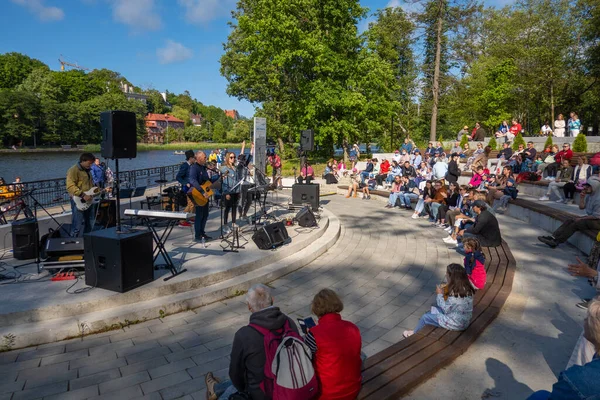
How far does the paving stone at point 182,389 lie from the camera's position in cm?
330

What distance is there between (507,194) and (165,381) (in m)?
11.5

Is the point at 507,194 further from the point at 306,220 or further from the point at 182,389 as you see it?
→ the point at 182,389

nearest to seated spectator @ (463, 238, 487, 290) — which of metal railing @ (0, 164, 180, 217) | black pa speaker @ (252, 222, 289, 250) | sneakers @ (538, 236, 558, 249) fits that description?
black pa speaker @ (252, 222, 289, 250)

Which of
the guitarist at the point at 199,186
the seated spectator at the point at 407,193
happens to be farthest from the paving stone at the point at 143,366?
the seated spectator at the point at 407,193

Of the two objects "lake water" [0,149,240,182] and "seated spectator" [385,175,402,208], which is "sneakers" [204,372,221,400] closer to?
"seated spectator" [385,175,402,208]

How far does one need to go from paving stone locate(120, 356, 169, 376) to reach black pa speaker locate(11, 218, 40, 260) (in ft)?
12.3

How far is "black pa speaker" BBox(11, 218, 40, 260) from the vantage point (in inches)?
242

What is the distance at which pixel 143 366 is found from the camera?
376cm

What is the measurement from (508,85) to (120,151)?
111 feet

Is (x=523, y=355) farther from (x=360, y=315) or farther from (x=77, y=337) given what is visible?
(x=77, y=337)

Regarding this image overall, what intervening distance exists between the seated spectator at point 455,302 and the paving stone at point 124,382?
9.35 ft

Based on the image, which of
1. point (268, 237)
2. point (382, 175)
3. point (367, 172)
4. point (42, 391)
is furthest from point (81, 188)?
point (367, 172)

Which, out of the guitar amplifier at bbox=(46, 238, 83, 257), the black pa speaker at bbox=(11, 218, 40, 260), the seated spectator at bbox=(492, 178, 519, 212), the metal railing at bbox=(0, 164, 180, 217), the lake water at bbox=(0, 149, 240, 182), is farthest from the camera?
the lake water at bbox=(0, 149, 240, 182)

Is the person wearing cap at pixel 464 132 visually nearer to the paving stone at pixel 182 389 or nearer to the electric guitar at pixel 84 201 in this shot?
the electric guitar at pixel 84 201
